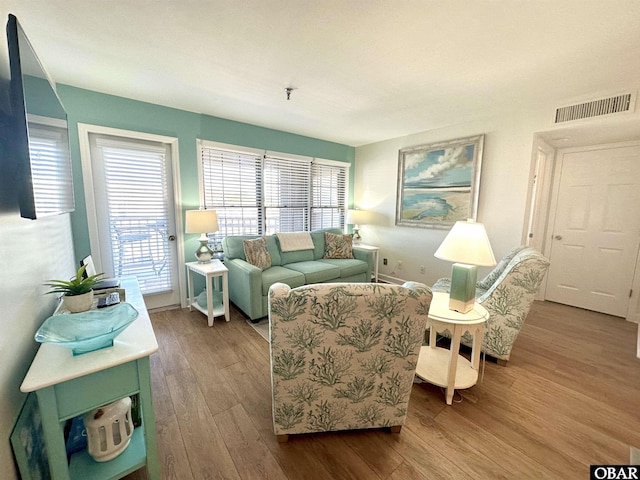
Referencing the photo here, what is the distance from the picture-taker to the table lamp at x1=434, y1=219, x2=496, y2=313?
169cm

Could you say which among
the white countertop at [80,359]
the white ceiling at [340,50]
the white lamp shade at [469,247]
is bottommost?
the white countertop at [80,359]

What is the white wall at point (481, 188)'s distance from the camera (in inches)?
117

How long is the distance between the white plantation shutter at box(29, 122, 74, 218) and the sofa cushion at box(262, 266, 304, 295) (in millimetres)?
1742

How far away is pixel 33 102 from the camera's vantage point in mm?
1135

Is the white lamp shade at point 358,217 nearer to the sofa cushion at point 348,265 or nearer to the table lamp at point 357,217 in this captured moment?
the table lamp at point 357,217

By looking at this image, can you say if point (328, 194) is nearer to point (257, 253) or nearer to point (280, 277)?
point (257, 253)

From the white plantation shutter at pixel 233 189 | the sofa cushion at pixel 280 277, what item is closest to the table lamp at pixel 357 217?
the white plantation shutter at pixel 233 189

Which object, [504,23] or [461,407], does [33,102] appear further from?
[461,407]

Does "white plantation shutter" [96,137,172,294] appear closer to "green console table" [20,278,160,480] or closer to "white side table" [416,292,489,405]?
"green console table" [20,278,160,480]

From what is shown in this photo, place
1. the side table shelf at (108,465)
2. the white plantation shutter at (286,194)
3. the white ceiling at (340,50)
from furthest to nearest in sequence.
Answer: the white plantation shutter at (286,194) → the white ceiling at (340,50) → the side table shelf at (108,465)

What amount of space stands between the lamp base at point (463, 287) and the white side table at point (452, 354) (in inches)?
A: 2.0

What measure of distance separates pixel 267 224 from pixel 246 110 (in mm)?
1610

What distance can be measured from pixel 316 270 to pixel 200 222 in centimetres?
150

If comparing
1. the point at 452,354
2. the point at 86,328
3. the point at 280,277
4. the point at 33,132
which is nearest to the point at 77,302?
the point at 86,328
